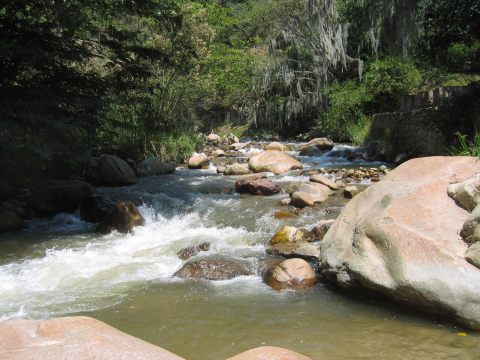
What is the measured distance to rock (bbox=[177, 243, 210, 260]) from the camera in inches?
264

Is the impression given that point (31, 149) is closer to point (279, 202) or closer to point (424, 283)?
point (279, 202)

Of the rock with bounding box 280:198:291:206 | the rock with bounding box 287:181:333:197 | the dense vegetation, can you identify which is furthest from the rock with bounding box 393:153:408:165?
the rock with bounding box 280:198:291:206

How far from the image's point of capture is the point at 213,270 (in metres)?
5.79

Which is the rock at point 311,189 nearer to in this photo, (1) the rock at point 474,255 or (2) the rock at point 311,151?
(1) the rock at point 474,255

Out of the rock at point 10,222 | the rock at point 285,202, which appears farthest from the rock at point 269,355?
the rock at point 10,222

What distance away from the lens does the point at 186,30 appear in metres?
16.5

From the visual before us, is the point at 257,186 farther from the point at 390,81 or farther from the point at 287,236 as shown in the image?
the point at 390,81

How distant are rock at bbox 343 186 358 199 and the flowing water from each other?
53cm

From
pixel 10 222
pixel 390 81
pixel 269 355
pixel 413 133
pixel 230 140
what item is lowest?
pixel 230 140

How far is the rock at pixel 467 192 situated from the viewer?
4.86 m

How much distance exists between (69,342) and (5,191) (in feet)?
28.1

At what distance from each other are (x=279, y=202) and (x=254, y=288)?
172 inches

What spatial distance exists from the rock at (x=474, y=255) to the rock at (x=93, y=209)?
22.2 feet

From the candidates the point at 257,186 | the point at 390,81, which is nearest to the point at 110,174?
the point at 257,186
